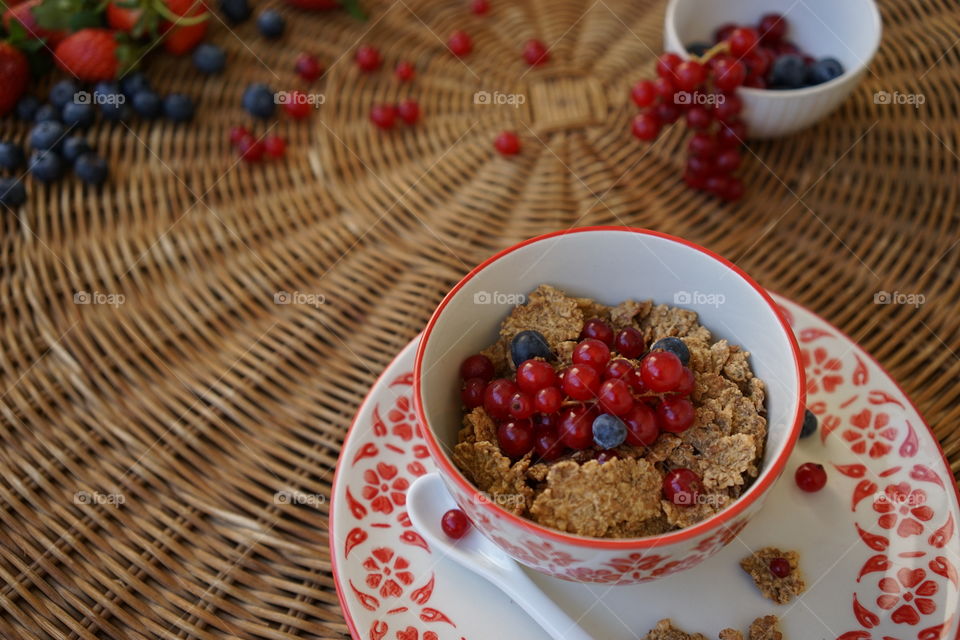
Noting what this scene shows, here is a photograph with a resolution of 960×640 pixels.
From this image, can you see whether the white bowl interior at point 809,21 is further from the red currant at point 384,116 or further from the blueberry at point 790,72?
the red currant at point 384,116

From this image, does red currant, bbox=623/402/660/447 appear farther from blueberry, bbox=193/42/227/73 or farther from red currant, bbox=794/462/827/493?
blueberry, bbox=193/42/227/73

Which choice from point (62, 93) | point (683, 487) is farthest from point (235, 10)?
point (683, 487)

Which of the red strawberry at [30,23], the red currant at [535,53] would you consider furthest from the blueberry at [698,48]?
the red strawberry at [30,23]

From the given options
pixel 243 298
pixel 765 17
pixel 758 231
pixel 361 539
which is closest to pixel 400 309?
pixel 243 298

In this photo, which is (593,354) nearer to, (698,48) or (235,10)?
(698,48)

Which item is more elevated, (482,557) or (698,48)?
(698,48)

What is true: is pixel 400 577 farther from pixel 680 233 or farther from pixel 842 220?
pixel 842 220

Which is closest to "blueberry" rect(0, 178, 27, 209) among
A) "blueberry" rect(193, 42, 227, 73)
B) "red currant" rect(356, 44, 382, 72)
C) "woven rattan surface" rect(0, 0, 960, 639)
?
"woven rattan surface" rect(0, 0, 960, 639)
